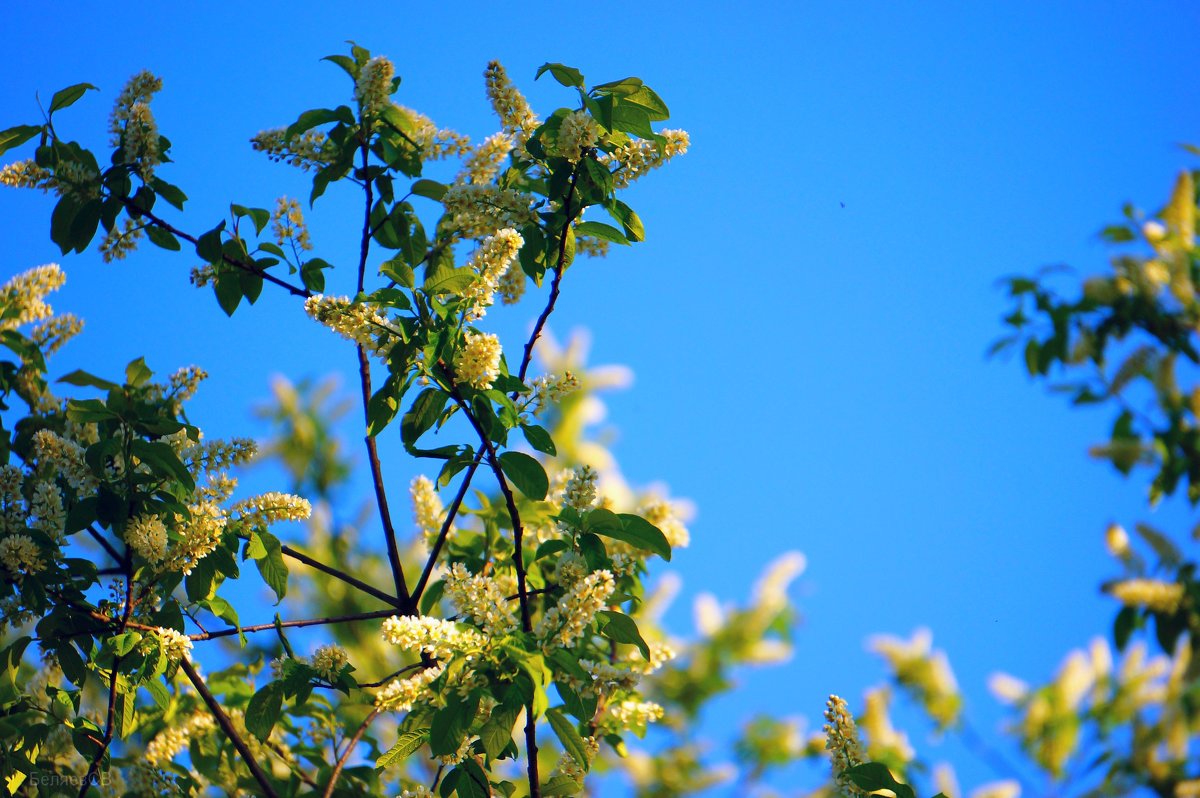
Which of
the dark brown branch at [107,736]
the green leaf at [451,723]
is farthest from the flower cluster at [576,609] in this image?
the dark brown branch at [107,736]

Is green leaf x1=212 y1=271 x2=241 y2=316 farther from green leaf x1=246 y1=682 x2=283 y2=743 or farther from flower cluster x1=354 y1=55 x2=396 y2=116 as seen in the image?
green leaf x1=246 y1=682 x2=283 y2=743

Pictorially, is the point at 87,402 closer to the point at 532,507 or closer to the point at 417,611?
the point at 417,611

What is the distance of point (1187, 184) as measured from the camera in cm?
173

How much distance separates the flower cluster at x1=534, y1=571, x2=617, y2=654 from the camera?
7.64ft

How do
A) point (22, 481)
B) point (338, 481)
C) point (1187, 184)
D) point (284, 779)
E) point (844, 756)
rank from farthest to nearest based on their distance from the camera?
point (338, 481) → point (284, 779) → point (22, 481) → point (844, 756) → point (1187, 184)

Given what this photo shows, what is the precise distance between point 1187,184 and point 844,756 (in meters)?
1.39

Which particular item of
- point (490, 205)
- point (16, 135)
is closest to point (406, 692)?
point (490, 205)

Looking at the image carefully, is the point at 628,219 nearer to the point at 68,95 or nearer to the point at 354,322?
the point at 354,322

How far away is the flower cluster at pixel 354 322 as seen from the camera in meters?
2.37

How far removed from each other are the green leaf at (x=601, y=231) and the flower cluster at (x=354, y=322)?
61 cm

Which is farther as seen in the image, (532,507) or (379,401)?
(532,507)

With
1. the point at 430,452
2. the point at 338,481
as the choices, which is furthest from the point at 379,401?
the point at 338,481

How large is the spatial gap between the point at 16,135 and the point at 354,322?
1.37m

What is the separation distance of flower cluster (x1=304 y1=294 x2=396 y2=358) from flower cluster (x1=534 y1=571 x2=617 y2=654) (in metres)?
0.73
